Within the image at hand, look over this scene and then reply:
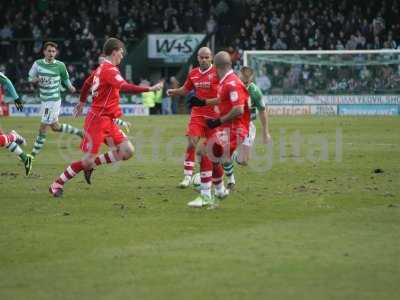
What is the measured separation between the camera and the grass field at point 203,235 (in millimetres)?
8445

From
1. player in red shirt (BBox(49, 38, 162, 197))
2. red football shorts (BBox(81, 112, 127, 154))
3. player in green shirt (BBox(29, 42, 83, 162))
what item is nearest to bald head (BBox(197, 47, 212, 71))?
player in red shirt (BBox(49, 38, 162, 197))

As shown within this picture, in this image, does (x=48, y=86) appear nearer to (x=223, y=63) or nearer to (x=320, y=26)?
(x=223, y=63)

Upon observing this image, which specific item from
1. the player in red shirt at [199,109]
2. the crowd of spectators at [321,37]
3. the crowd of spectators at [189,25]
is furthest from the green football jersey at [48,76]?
the crowd of spectators at [189,25]

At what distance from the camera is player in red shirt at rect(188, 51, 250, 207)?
41.3ft

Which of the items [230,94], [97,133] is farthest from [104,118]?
[230,94]

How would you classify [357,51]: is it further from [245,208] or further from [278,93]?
[245,208]

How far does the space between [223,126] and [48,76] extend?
27.6 feet

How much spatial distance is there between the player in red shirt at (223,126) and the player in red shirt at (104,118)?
136 centimetres

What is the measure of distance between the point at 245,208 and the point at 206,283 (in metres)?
4.68

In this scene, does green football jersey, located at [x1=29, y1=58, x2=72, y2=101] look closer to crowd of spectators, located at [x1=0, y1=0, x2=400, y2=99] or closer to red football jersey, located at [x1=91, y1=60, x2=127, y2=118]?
red football jersey, located at [x1=91, y1=60, x2=127, y2=118]

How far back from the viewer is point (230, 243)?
408 inches

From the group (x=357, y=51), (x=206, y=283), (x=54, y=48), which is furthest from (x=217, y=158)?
(x=357, y=51)

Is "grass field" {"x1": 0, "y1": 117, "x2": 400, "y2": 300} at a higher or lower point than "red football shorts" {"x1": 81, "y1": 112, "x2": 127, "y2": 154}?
lower

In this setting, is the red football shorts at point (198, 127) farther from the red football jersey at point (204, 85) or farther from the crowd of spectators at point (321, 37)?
the crowd of spectators at point (321, 37)
